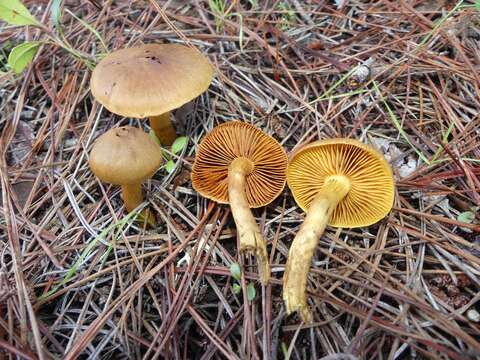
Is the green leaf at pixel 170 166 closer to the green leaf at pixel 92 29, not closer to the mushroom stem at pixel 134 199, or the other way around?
the mushroom stem at pixel 134 199

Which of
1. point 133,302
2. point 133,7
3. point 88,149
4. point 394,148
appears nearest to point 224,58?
point 133,7

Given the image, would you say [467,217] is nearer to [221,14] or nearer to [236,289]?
[236,289]

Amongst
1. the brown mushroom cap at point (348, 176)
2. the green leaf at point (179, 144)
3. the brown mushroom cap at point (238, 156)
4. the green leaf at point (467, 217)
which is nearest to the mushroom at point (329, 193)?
the brown mushroom cap at point (348, 176)

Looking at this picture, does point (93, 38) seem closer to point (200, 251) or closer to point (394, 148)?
point (200, 251)

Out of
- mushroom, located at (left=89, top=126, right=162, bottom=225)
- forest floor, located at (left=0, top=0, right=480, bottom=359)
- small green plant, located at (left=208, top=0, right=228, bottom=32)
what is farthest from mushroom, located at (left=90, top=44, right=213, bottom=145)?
small green plant, located at (left=208, top=0, right=228, bottom=32)

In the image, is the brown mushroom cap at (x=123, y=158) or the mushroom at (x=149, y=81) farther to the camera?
the mushroom at (x=149, y=81)

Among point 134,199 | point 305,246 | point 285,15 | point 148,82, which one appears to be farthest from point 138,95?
point 285,15
